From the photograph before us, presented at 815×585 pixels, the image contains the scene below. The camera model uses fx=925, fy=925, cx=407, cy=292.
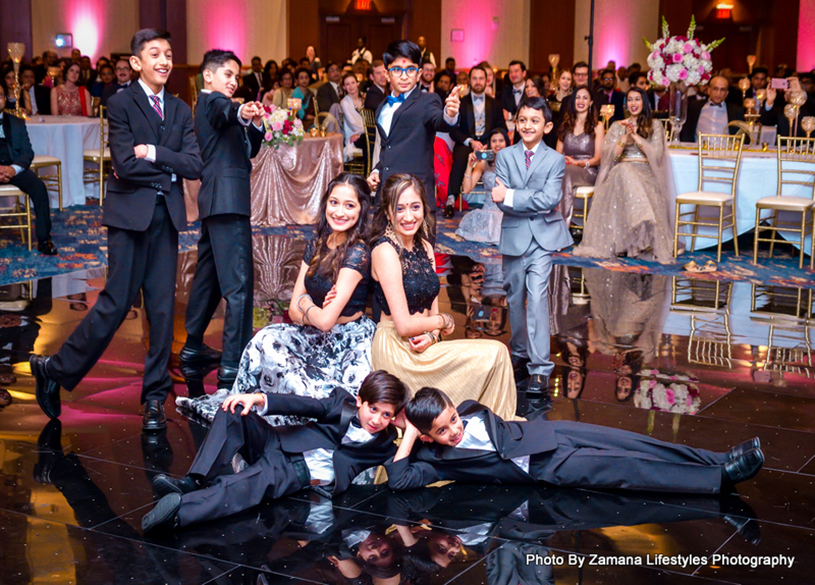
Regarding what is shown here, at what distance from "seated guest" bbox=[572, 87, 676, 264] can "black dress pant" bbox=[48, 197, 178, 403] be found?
183 inches

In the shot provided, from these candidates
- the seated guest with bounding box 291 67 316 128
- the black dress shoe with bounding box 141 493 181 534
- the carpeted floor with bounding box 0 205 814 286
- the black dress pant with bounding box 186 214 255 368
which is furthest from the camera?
the seated guest with bounding box 291 67 316 128

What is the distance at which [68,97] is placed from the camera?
10.5 meters

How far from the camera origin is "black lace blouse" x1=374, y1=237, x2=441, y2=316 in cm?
347

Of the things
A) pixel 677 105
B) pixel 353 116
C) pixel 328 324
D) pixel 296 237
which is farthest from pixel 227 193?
pixel 353 116

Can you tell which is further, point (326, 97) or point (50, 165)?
point (326, 97)

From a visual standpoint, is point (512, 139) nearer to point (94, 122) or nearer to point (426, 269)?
point (94, 122)

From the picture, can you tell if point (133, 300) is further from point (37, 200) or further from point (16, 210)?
point (16, 210)

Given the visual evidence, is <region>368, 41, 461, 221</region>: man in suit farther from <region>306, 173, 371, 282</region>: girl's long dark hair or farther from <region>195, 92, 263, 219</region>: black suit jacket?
<region>306, 173, 371, 282</region>: girl's long dark hair

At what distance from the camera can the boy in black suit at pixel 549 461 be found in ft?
9.94

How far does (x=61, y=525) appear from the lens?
9.21ft

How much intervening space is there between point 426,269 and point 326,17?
16.2 metres

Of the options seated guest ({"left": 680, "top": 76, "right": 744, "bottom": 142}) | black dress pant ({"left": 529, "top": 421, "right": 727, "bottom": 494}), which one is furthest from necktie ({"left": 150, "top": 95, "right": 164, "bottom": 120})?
seated guest ({"left": 680, "top": 76, "right": 744, "bottom": 142})

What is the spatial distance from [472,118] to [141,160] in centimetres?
653

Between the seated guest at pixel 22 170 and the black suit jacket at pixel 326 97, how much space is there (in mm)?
5146
